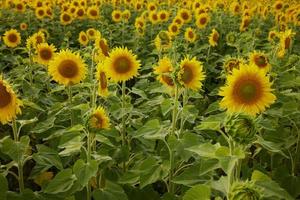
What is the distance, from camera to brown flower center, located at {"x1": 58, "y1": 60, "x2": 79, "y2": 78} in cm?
342

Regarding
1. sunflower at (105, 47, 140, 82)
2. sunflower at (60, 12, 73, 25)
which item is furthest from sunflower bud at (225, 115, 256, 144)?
sunflower at (60, 12, 73, 25)

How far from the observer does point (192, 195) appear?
82.1 inches

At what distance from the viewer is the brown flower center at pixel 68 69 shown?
3.42 m

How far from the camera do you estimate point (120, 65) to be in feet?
11.0

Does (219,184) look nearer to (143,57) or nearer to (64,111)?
(64,111)

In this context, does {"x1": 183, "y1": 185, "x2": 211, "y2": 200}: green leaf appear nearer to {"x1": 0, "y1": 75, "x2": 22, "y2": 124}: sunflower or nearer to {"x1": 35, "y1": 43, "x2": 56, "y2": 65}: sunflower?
{"x1": 0, "y1": 75, "x2": 22, "y2": 124}: sunflower

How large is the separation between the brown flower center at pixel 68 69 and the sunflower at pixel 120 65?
0.27 meters

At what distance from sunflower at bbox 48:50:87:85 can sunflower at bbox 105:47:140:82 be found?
0.75 ft

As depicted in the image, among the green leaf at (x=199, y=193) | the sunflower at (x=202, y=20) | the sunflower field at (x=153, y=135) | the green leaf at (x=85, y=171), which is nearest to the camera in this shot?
the green leaf at (x=199, y=193)

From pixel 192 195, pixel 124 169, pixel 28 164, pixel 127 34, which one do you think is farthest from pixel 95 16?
pixel 192 195

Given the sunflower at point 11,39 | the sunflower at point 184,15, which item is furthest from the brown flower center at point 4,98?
the sunflower at point 184,15

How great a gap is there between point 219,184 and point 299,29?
6480 millimetres

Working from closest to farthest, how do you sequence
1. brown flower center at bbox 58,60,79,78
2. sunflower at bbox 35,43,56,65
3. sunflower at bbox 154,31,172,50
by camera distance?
brown flower center at bbox 58,60,79,78
sunflower at bbox 35,43,56,65
sunflower at bbox 154,31,172,50

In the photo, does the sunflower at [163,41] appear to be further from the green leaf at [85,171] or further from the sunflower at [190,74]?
the green leaf at [85,171]
